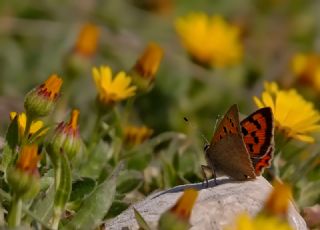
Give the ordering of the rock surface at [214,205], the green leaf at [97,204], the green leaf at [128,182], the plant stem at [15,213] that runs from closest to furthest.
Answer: the plant stem at [15,213]
the rock surface at [214,205]
the green leaf at [97,204]
the green leaf at [128,182]

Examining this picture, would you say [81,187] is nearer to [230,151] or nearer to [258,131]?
[230,151]

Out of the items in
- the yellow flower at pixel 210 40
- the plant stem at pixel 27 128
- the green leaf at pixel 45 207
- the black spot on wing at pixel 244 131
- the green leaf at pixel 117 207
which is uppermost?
the black spot on wing at pixel 244 131

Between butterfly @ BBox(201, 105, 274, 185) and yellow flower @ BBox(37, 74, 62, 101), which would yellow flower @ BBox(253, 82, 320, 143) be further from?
yellow flower @ BBox(37, 74, 62, 101)

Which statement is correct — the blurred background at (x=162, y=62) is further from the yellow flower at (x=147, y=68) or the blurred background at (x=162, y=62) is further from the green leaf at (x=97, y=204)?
the green leaf at (x=97, y=204)

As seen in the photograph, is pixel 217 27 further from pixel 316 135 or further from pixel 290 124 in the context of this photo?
pixel 290 124

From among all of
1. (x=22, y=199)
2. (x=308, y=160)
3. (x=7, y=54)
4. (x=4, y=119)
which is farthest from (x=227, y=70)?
(x=22, y=199)

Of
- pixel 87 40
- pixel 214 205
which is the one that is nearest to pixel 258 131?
pixel 214 205

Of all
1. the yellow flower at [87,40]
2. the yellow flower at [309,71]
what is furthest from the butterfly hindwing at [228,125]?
the yellow flower at [309,71]
